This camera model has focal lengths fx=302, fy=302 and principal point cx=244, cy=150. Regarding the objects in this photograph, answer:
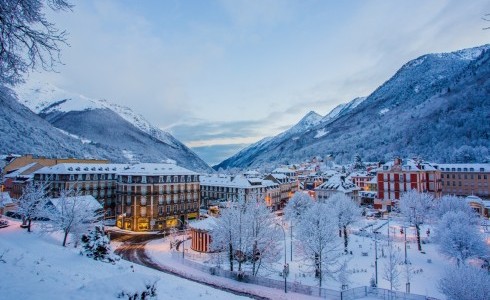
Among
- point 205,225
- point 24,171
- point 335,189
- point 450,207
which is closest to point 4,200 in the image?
point 24,171

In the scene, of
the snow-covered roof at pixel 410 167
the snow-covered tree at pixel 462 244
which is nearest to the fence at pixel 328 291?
the snow-covered tree at pixel 462 244

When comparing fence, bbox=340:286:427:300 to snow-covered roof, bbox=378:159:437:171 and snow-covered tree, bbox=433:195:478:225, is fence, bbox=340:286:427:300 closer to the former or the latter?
snow-covered tree, bbox=433:195:478:225

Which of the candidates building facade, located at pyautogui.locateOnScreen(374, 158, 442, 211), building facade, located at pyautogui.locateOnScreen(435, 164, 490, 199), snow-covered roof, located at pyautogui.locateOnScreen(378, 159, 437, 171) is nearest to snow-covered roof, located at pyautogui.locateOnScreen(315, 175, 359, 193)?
building facade, located at pyautogui.locateOnScreen(374, 158, 442, 211)

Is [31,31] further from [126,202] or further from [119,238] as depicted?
[126,202]

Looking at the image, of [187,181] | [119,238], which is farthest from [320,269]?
[187,181]

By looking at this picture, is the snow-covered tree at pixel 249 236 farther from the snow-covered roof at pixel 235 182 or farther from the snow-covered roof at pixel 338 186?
the snow-covered roof at pixel 338 186

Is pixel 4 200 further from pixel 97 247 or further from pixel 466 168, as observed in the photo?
pixel 466 168
